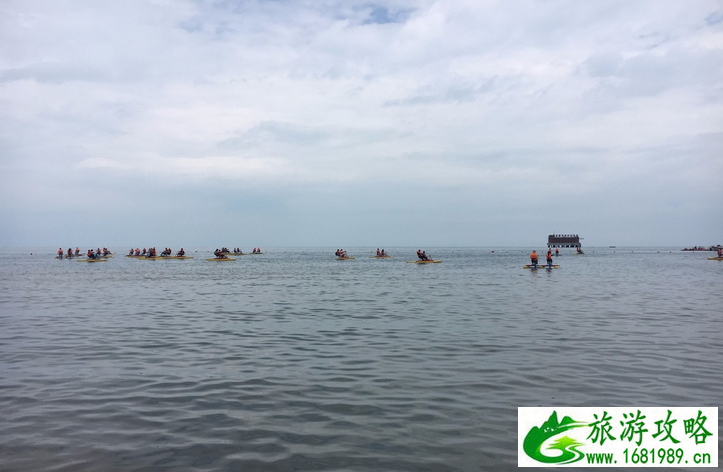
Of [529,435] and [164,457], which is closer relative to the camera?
[164,457]

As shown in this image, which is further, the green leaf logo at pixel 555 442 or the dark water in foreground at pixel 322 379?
the dark water in foreground at pixel 322 379

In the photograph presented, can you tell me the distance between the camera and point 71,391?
12523 mm

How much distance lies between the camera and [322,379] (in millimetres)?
13539

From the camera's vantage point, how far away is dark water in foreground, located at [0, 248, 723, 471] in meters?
8.89

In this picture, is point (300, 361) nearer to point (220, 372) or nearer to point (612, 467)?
point (220, 372)

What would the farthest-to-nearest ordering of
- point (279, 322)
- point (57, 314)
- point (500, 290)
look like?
point (500, 290) < point (57, 314) < point (279, 322)

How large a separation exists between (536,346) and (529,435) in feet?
29.2

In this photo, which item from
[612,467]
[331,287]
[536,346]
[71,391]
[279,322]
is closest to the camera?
[612,467]

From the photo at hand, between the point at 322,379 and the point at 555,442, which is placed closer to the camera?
the point at 555,442

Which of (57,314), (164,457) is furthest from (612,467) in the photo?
(57,314)

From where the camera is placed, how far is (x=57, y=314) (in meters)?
27.0

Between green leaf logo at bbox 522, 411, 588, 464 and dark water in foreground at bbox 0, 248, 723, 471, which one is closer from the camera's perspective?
green leaf logo at bbox 522, 411, 588, 464

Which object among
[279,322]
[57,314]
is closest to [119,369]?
[279,322]

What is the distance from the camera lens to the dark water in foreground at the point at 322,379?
29.2ft
